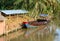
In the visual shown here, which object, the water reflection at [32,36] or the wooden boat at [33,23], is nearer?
the water reflection at [32,36]

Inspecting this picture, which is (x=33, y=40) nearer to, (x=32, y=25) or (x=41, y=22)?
(x=32, y=25)

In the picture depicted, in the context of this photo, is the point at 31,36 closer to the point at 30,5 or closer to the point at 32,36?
the point at 32,36

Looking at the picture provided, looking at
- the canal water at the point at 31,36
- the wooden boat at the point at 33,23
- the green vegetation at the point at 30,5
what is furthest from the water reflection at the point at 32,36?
the green vegetation at the point at 30,5

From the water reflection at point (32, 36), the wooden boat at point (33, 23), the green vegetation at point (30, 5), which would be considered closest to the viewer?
the water reflection at point (32, 36)

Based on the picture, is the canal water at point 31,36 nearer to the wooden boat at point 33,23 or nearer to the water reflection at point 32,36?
the water reflection at point 32,36

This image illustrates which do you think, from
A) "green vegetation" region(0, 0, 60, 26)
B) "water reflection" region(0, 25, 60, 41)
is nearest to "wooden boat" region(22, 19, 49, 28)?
"water reflection" region(0, 25, 60, 41)

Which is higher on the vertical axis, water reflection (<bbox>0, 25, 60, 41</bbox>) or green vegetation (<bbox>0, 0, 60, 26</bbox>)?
green vegetation (<bbox>0, 0, 60, 26</bbox>)

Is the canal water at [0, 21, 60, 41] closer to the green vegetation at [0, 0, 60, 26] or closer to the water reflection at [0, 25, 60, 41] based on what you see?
the water reflection at [0, 25, 60, 41]

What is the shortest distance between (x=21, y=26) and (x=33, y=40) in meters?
8.27

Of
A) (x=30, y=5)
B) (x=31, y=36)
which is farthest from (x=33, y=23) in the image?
(x=30, y=5)

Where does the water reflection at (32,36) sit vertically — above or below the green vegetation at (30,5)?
below

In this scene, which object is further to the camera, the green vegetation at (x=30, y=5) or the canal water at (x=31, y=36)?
the green vegetation at (x=30, y=5)

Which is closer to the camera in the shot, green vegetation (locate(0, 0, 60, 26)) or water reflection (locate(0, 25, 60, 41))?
water reflection (locate(0, 25, 60, 41))

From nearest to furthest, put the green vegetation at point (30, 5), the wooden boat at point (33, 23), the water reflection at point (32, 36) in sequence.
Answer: the water reflection at point (32, 36), the wooden boat at point (33, 23), the green vegetation at point (30, 5)
